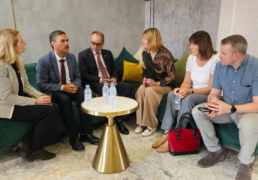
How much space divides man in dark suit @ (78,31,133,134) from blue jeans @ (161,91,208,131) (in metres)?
0.61

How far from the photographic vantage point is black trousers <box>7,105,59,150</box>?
2010 millimetres

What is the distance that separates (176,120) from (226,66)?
825 millimetres

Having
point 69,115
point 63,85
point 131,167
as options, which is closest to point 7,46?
point 63,85

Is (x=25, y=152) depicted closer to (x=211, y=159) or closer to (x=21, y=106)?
(x=21, y=106)

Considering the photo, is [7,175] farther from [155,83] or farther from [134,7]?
[134,7]

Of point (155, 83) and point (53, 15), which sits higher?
point (53, 15)

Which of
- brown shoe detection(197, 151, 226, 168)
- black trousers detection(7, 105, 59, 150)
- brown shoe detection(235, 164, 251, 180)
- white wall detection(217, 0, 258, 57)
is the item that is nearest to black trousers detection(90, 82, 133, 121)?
black trousers detection(7, 105, 59, 150)

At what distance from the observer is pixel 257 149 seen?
6.23ft

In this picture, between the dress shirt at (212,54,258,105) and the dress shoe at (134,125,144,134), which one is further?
the dress shoe at (134,125,144,134)

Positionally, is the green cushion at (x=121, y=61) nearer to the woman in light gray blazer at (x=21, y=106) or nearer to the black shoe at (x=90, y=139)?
the black shoe at (x=90, y=139)

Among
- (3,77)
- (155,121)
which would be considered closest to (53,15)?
(3,77)

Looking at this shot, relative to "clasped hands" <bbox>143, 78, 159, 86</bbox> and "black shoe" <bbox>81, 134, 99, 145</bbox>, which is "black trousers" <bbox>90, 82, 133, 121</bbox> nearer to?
"clasped hands" <bbox>143, 78, 159, 86</bbox>

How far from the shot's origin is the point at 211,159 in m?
2.03

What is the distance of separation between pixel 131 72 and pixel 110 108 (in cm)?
161
